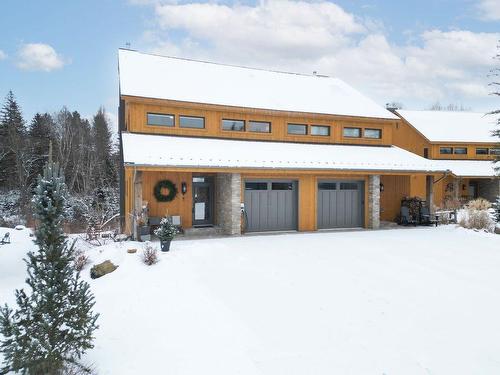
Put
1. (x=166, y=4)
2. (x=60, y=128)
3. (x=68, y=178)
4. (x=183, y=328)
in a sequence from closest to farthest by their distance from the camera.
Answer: (x=183, y=328) → (x=166, y=4) → (x=68, y=178) → (x=60, y=128)

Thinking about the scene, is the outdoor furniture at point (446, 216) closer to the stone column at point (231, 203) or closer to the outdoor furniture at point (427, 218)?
the outdoor furniture at point (427, 218)

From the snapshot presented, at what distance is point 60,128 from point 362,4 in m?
36.1

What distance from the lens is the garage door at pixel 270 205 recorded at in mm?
14125

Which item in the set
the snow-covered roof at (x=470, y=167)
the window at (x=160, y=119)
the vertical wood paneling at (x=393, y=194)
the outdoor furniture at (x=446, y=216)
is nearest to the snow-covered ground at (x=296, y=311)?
the window at (x=160, y=119)

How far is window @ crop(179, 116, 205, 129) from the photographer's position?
14996 mm

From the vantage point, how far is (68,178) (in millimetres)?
36125

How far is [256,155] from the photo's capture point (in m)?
14.1

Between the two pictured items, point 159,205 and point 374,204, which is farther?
point 374,204

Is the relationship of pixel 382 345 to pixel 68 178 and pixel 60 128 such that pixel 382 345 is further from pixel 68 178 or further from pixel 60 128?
pixel 60 128

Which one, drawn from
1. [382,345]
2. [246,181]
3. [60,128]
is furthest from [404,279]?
[60,128]

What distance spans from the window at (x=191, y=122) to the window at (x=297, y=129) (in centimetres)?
414

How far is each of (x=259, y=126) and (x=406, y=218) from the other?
26.3 feet

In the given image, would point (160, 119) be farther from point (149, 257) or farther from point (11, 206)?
point (11, 206)

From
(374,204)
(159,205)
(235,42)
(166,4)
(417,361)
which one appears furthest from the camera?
(235,42)
